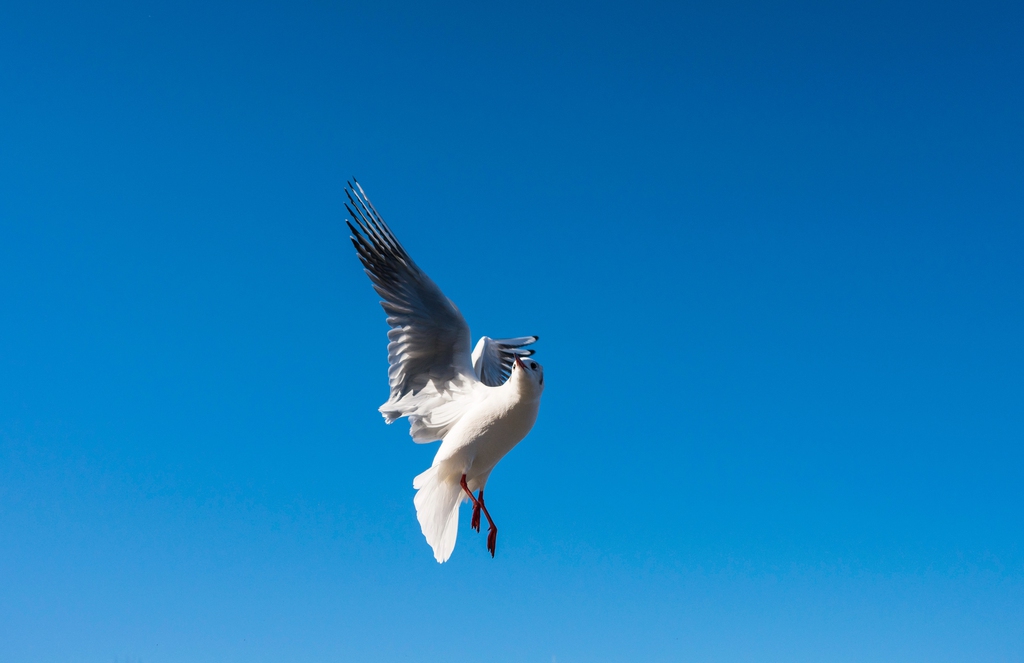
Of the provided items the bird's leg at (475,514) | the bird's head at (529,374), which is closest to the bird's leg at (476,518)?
the bird's leg at (475,514)

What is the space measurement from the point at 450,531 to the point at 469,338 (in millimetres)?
1798

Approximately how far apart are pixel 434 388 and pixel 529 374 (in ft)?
4.45

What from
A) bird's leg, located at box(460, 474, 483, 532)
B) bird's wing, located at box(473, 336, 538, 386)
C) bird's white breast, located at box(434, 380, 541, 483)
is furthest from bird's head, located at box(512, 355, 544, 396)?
bird's wing, located at box(473, 336, 538, 386)

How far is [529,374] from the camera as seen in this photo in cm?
794

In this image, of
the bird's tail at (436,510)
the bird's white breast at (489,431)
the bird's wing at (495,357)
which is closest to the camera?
the bird's white breast at (489,431)

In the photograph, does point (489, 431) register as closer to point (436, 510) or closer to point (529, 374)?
point (529, 374)

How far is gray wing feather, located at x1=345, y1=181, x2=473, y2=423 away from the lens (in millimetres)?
8742

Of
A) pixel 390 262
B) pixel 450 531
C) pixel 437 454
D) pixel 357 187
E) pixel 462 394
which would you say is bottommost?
pixel 450 531

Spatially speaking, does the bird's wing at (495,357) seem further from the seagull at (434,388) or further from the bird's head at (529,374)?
the bird's head at (529,374)

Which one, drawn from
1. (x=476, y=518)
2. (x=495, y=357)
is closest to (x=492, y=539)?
(x=476, y=518)

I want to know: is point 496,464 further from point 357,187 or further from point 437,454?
point 357,187

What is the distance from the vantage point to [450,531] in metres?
8.72

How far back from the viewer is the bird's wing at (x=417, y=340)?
8742 mm

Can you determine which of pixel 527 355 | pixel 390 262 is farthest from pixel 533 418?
pixel 390 262
